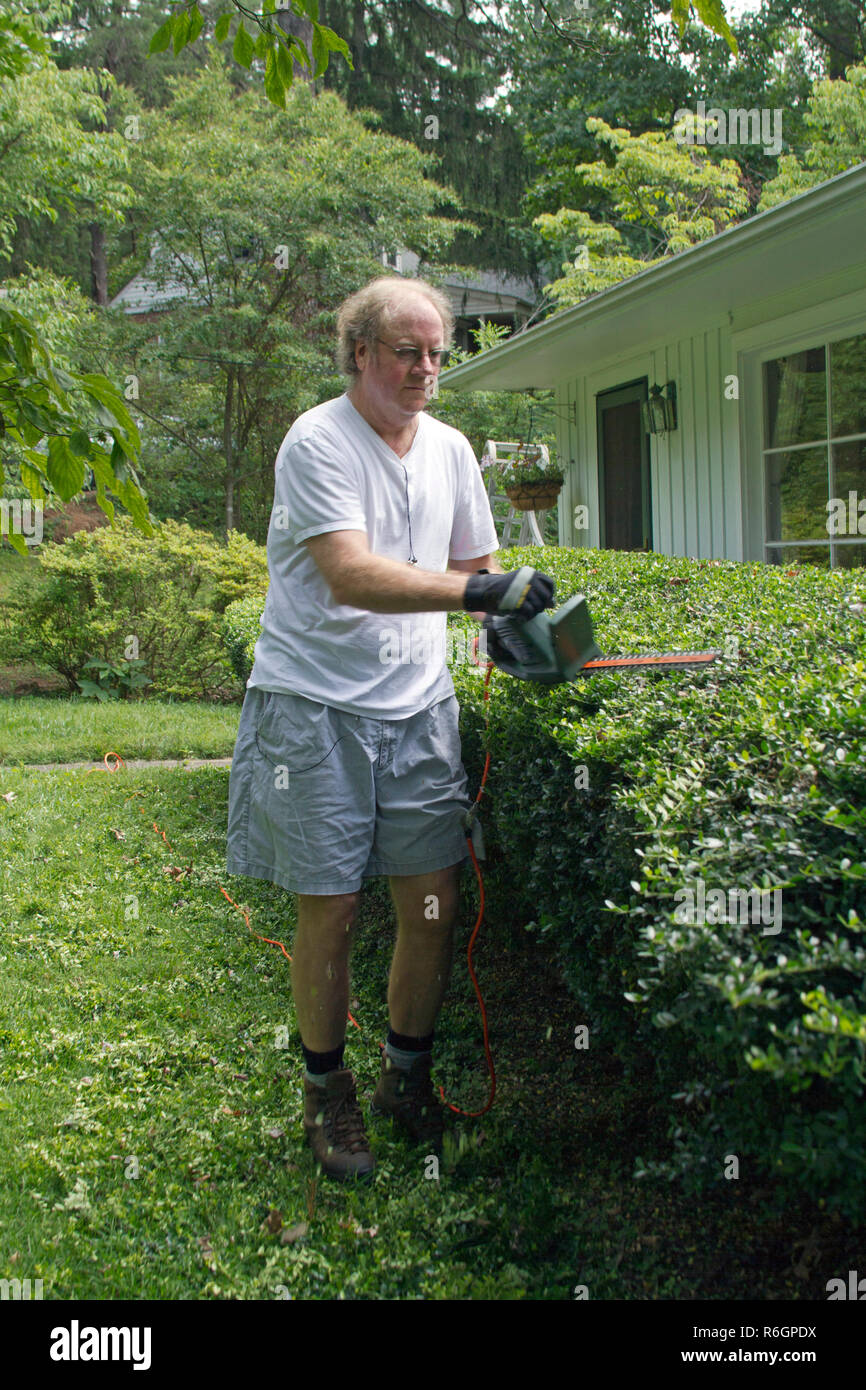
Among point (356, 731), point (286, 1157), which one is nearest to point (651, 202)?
point (356, 731)

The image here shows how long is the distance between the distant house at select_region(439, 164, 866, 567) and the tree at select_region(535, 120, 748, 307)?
658 cm

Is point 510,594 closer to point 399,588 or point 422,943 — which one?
point 399,588

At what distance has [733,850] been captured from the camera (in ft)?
5.44

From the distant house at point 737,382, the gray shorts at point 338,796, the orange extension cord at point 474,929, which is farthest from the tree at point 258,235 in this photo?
the gray shorts at point 338,796

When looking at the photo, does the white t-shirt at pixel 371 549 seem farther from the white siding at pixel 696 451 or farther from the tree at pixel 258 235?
the tree at pixel 258 235

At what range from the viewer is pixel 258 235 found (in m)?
15.2

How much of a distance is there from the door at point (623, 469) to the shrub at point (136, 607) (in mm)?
3619

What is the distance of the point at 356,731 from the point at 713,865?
1090 millimetres

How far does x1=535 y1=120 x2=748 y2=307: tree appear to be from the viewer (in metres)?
15.4

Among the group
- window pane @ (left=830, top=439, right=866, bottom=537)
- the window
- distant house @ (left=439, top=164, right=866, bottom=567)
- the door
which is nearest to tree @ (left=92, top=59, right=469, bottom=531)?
distant house @ (left=439, top=164, right=866, bottom=567)

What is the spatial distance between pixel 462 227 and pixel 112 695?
11369 millimetres

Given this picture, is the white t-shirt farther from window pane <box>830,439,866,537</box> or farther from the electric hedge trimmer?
window pane <box>830,439,866,537</box>
